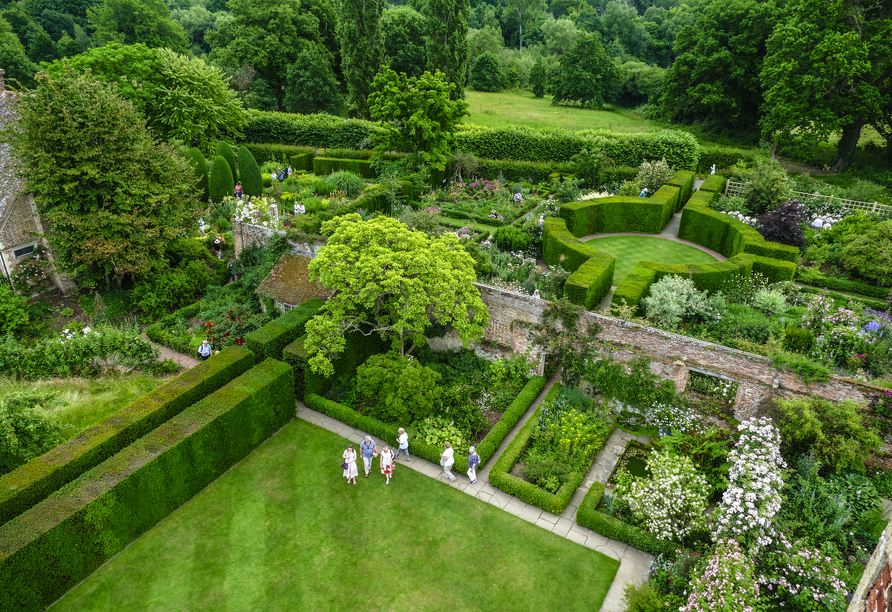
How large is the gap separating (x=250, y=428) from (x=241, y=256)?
34.9ft

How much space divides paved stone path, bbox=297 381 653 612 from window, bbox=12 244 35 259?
1479 cm

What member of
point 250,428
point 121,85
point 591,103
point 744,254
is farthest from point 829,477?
point 591,103

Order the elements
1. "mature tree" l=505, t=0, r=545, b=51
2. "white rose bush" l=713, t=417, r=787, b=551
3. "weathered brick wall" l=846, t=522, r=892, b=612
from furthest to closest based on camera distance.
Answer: "mature tree" l=505, t=0, r=545, b=51, "white rose bush" l=713, t=417, r=787, b=551, "weathered brick wall" l=846, t=522, r=892, b=612

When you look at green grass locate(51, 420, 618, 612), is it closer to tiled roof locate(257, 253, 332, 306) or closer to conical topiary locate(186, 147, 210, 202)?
tiled roof locate(257, 253, 332, 306)

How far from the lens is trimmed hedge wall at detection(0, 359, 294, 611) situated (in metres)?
11.2

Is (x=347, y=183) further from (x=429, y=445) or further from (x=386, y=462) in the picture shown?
(x=386, y=462)

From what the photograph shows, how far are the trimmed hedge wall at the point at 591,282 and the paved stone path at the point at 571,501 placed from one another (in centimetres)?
347

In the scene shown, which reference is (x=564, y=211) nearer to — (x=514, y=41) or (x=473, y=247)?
(x=473, y=247)

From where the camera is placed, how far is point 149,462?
1307 cm

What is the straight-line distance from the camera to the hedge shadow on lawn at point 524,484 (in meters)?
13.9

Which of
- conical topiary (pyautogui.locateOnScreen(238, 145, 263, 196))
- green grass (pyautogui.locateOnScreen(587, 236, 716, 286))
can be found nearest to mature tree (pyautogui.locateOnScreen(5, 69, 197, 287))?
conical topiary (pyautogui.locateOnScreen(238, 145, 263, 196))

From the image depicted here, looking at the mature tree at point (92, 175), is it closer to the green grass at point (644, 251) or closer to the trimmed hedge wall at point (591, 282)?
the trimmed hedge wall at point (591, 282)

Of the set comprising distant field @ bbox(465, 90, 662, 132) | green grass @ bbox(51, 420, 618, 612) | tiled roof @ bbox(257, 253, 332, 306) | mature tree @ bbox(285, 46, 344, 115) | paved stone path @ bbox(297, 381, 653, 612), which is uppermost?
mature tree @ bbox(285, 46, 344, 115)

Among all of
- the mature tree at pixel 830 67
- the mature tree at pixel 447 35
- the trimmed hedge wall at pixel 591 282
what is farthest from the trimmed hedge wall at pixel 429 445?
the mature tree at pixel 447 35
